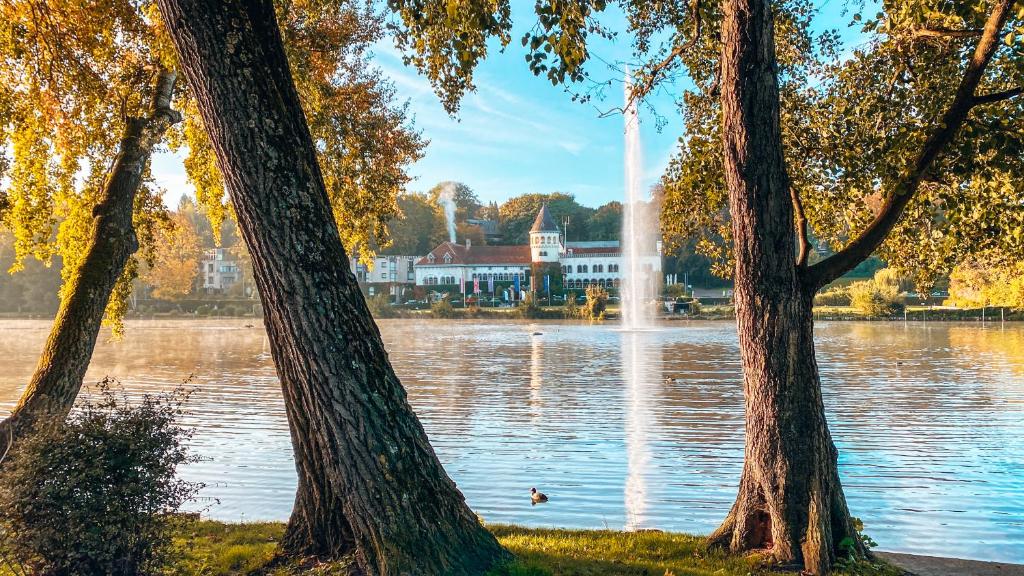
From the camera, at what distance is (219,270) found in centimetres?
10381

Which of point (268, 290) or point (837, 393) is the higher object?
point (268, 290)

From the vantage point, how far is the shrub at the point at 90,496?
3637 mm

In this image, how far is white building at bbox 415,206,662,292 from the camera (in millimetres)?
85625

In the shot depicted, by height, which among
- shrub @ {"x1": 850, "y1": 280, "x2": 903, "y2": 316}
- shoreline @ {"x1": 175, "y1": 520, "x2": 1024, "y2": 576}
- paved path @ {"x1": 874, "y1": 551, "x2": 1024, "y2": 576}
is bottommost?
paved path @ {"x1": 874, "y1": 551, "x2": 1024, "y2": 576}

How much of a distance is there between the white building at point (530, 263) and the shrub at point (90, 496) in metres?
80.5

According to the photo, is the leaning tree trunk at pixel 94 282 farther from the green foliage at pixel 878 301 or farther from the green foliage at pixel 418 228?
the green foliage at pixel 418 228

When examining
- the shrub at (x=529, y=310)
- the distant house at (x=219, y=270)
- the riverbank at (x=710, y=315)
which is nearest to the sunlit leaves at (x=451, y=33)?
the riverbank at (x=710, y=315)

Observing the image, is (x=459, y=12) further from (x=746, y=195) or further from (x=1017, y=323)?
(x=1017, y=323)

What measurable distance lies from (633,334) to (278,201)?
3632cm

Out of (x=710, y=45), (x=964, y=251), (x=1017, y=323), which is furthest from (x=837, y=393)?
(x=1017, y=323)

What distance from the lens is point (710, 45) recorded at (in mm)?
6555

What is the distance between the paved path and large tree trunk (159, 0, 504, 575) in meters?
3.05

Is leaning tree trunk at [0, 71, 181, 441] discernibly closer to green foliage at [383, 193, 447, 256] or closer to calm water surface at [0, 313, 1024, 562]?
calm water surface at [0, 313, 1024, 562]

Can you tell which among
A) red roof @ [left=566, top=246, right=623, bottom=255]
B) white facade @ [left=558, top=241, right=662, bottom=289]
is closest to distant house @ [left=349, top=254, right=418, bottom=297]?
white facade @ [left=558, top=241, right=662, bottom=289]
